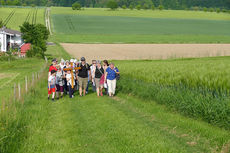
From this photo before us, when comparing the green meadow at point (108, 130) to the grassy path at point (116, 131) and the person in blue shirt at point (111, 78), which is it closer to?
the grassy path at point (116, 131)

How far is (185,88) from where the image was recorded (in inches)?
516

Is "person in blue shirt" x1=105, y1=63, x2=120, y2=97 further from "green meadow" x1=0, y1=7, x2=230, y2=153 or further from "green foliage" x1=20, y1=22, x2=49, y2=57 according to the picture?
"green foliage" x1=20, y1=22, x2=49, y2=57

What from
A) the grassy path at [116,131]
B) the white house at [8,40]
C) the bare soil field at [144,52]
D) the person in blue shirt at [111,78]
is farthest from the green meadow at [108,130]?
the white house at [8,40]

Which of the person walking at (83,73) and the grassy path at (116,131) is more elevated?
the person walking at (83,73)

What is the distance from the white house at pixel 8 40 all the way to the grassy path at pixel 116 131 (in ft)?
162

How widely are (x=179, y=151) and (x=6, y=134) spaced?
4.56 metres

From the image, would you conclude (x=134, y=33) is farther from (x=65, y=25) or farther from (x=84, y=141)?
(x=84, y=141)

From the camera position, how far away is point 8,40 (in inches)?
2491

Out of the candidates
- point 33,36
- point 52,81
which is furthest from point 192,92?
point 33,36

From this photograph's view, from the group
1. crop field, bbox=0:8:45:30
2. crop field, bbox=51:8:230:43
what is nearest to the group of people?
crop field, bbox=51:8:230:43

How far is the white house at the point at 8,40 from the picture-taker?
59906mm

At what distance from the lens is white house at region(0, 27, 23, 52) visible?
197 feet

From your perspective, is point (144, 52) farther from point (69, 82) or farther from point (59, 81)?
point (59, 81)

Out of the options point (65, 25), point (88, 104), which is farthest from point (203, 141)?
point (65, 25)
